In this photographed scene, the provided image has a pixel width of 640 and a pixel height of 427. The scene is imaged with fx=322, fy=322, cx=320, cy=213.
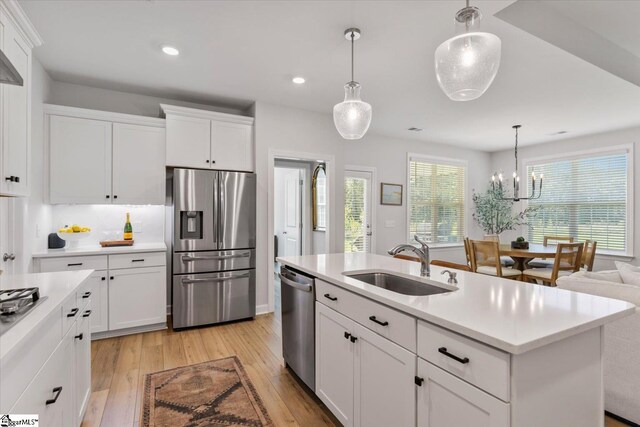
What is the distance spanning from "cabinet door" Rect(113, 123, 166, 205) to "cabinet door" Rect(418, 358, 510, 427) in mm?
3420

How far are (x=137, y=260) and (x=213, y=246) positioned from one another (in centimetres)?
78

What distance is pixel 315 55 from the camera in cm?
290

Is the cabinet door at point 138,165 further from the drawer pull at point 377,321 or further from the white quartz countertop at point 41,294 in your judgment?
the drawer pull at point 377,321

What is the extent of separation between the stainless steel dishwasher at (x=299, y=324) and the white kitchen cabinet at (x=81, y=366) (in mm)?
1317

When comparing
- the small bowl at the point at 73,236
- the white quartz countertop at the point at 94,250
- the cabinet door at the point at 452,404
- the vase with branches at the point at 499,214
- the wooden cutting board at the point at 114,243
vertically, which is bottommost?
the cabinet door at the point at 452,404

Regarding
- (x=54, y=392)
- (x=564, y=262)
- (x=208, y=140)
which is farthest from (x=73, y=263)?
(x=564, y=262)

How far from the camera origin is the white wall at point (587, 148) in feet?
16.9

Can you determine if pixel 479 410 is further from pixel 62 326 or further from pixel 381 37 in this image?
pixel 381 37

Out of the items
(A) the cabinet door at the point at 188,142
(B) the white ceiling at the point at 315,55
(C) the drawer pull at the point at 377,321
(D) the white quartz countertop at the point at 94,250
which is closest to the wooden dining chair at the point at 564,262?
(B) the white ceiling at the point at 315,55

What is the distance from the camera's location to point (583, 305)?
1373mm

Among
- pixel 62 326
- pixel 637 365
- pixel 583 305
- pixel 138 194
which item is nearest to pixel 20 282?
pixel 62 326

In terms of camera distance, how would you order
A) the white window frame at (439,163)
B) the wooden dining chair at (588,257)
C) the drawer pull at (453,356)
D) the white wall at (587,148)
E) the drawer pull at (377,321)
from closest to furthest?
1. the drawer pull at (453,356)
2. the drawer pull at (377,321)
3. the wooden dining chair at (588,257)
4. the white wall at (587,148)
5. the white window frame at (439,163)

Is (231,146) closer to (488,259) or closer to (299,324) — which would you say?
(299,324)

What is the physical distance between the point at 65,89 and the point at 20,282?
8.90 ft
